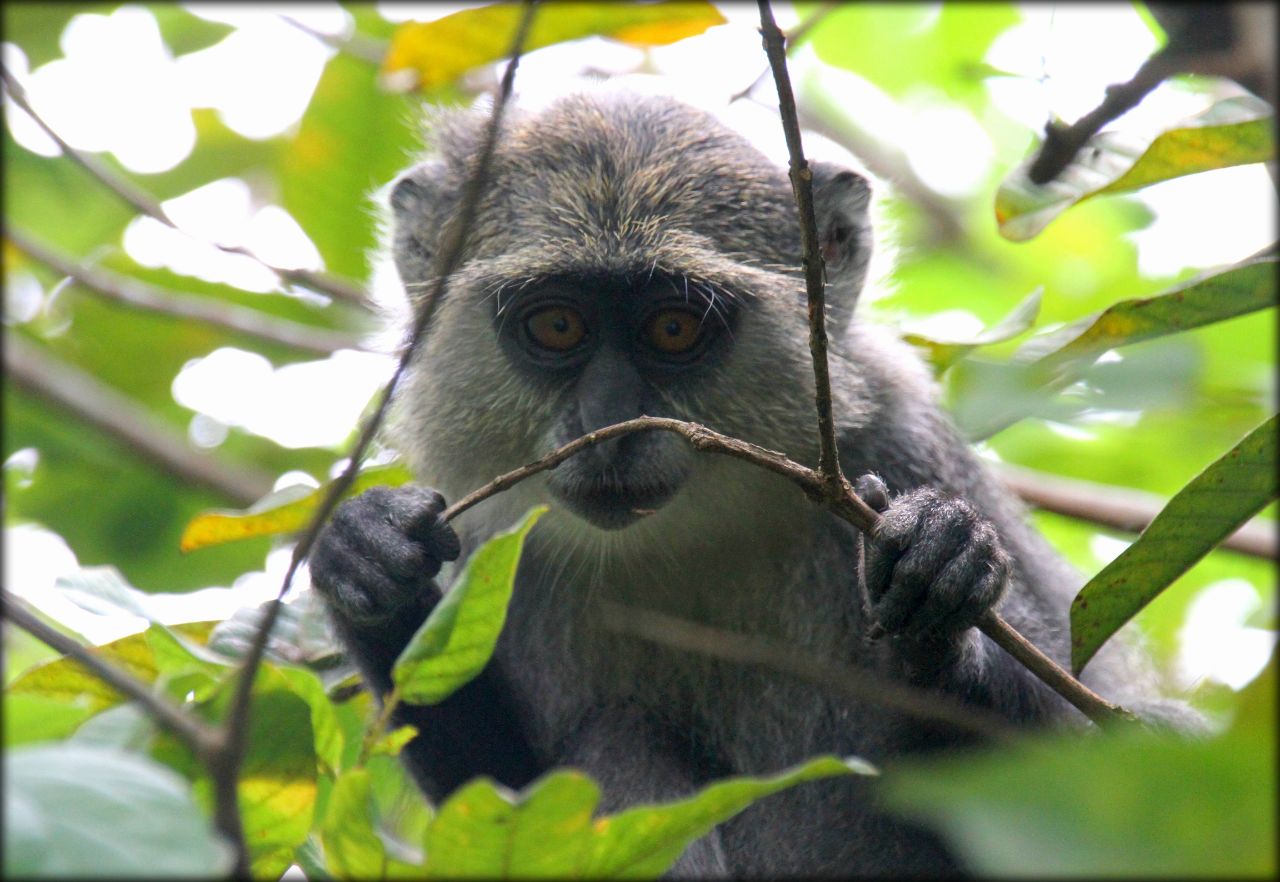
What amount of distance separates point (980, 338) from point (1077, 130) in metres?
1.24

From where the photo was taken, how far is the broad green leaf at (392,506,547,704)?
362cm

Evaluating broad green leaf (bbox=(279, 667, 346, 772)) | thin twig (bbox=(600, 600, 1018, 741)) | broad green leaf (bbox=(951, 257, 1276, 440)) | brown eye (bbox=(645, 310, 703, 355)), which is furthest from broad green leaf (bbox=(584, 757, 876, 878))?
brown eye (bbox=(645, 310, 703, 355))

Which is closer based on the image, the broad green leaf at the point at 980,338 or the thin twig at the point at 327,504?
the thin twig at the point at 327,504

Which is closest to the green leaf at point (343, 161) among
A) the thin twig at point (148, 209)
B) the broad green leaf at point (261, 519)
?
the thin twig at point (148, 209)

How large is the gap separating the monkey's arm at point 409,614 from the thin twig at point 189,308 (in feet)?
11.9

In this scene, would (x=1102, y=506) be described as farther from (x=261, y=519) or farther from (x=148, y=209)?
(x=148, y=209)

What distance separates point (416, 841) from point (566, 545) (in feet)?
9.68

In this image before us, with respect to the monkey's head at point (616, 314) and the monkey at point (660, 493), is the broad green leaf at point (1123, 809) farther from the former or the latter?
the monkey's head at point (616, 314)

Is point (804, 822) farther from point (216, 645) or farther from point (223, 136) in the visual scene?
point (223, 136)

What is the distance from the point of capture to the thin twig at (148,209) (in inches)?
220

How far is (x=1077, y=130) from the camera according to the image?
5516 millimetres

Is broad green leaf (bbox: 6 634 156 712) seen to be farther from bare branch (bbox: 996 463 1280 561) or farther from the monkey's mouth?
bare branch (bbox: 996 463 1280 561)

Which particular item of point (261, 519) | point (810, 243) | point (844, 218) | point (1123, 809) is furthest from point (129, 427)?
point (1123, 809)

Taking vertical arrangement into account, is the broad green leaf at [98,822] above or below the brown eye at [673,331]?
below
